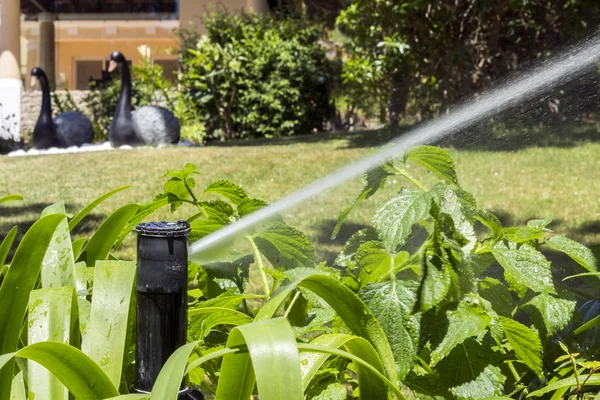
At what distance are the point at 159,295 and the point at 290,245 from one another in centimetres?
38

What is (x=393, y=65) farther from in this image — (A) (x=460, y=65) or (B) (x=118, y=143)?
(B) (x=118, y=143)

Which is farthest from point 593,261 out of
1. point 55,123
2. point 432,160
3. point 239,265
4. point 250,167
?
point 55,123

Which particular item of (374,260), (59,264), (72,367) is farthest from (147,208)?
(72,367)

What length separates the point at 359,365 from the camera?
1.04 m

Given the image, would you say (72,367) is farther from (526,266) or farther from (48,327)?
(526,266)

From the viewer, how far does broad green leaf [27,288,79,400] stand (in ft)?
3.55

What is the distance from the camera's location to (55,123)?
10328 mm

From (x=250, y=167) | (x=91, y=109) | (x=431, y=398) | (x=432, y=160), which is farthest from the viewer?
(x=91, y=109)

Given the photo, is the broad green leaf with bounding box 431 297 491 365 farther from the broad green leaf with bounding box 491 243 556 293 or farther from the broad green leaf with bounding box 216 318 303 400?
the broad green leaf with bounding box 216 318 303 400

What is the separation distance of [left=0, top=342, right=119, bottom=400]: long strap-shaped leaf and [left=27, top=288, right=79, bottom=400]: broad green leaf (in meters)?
0.15

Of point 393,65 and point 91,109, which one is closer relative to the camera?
point 393,65

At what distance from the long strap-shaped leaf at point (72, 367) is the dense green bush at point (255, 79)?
956 centimetres

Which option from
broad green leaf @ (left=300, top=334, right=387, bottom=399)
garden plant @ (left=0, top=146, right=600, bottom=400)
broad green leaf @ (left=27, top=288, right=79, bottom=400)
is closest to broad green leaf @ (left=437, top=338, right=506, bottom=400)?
garden plant @ (left=0, top=146, right=600, bottom=400)

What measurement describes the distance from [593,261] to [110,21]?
1849cm
